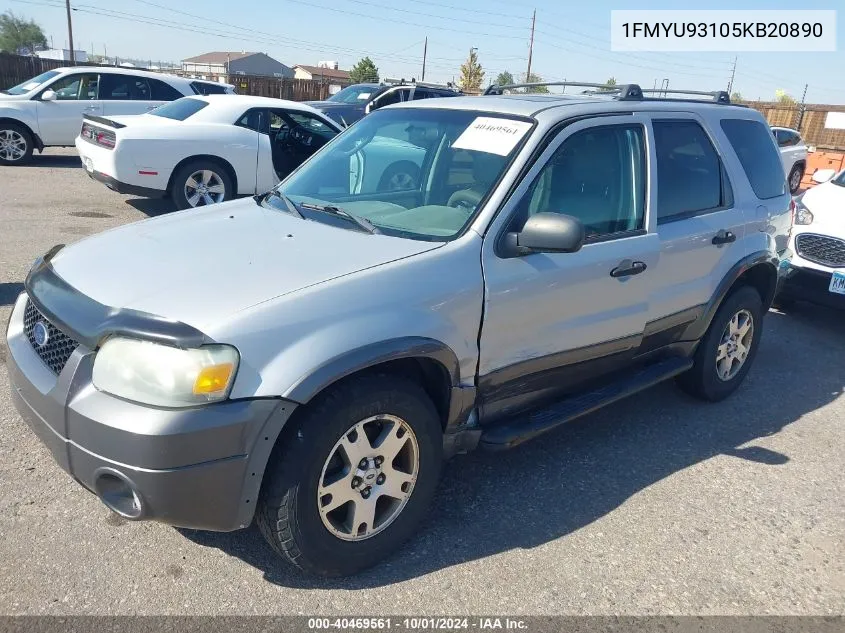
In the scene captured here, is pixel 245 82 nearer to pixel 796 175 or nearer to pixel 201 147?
pixel 796 175

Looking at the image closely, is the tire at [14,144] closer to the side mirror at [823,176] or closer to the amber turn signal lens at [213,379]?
the amber turn signal lens at [213,379]

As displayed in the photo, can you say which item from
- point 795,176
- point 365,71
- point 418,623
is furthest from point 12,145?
point 365,71

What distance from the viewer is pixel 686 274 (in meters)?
3.95

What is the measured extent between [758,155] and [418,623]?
12.6 feet

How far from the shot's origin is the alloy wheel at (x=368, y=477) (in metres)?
2.61

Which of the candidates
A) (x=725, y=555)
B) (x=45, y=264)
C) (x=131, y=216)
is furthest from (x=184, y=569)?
(x=131, y=216)

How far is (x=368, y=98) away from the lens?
52.1ft

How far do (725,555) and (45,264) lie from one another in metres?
3.27

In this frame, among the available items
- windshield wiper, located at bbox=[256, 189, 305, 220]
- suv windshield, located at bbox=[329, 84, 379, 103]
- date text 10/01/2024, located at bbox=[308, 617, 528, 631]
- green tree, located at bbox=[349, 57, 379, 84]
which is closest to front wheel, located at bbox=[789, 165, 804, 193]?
suv windshield, located at bbox=[329, 84, 379, 103]

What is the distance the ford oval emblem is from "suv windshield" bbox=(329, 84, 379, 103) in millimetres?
14323

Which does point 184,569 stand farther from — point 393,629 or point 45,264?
point 45,264

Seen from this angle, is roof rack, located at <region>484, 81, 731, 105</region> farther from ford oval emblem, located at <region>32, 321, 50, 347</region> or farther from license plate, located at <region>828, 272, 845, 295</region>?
ford oval emblem, located at <region>32, 321, 50, 347</region>

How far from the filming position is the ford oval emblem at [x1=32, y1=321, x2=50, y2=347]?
263 centimetres

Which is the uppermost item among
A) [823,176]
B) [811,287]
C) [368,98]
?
[368,98]
